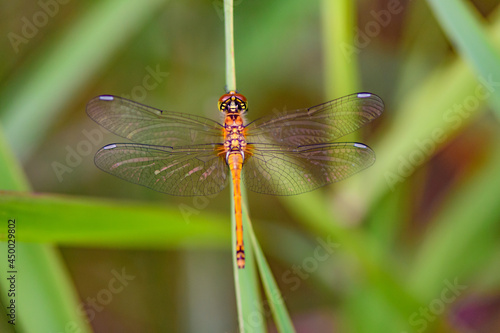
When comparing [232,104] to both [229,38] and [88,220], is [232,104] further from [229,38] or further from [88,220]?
[88,220]

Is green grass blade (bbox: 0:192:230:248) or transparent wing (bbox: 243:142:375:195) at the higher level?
transparent wing (bbox: 243:142:375:195)

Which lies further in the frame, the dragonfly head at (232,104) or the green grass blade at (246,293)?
the dragonfly head at (232,104)

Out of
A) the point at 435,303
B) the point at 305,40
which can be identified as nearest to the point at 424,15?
the point at 305,40

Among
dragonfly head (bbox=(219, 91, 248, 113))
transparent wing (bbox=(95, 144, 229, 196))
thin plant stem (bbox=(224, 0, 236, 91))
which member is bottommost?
transparent wing (bbox=(95, 144, 229, 196))

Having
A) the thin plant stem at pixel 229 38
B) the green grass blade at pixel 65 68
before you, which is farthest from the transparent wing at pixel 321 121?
the green grass blade at pixel 65 68

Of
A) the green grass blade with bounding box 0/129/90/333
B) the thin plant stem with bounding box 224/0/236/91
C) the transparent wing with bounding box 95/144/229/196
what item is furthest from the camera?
the transparent wing with bounding box 95/144/229/196

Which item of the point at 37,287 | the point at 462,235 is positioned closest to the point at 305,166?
the point at 462,235

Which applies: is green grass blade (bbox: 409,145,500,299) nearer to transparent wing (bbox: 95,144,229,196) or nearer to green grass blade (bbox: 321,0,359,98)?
green grass blade (bbox: 321,0,359,98)

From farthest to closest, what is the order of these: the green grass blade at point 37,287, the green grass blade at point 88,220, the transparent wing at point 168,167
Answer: the transparent wing at point 168,167 → the green grass blade at point 37,287 → the green grass blade at point 88,220

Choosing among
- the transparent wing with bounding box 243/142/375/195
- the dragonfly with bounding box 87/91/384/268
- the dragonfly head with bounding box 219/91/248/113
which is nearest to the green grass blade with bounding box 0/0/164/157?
the dragonfly with bounding box 87/91/384/268

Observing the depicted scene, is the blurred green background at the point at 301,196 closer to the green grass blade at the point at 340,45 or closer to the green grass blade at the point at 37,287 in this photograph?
the green grass blade at the point at 340,45
